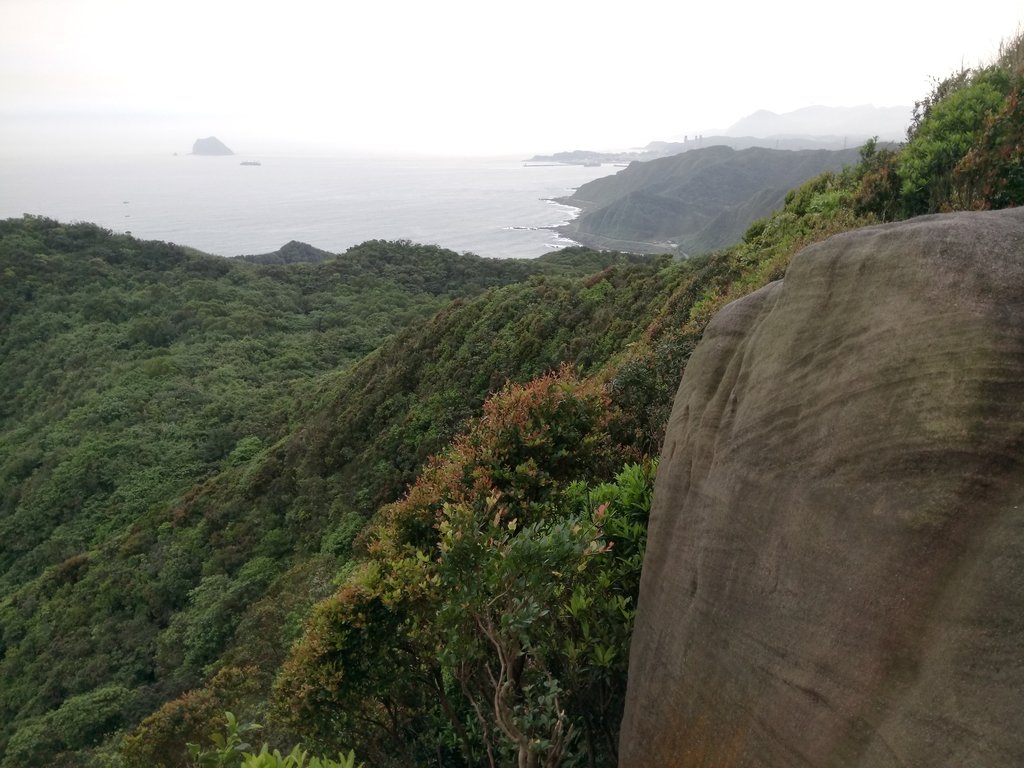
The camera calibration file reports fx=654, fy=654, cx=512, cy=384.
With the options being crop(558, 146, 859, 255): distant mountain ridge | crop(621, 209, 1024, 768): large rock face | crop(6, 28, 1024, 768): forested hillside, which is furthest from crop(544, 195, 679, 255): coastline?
crop(621, 209, 1024, 768): large rock face

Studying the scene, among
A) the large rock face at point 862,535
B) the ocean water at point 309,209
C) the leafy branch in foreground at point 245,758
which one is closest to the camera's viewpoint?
the large rock face at point 862,535

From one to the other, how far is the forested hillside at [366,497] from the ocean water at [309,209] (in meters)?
46.7

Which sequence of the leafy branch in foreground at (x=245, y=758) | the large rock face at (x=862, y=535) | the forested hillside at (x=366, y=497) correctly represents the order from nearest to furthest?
the large rock face at (x=862, y=535)
the leafy branch in foreground at (x=245, y=758)
the forested hillside at (x=366, y=497)

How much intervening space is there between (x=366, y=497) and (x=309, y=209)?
110932mm

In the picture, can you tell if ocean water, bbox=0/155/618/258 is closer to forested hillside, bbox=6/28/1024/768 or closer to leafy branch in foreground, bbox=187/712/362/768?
forested hillside, bbox=6/28/1024/768

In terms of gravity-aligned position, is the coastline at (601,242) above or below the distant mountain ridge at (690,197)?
below

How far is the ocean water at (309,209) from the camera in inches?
3445

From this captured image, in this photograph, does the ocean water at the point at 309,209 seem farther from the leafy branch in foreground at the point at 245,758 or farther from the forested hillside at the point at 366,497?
the leafy branch in foreground at the point at 245,758

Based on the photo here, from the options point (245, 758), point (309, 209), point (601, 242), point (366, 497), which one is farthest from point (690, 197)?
point (245, 758)

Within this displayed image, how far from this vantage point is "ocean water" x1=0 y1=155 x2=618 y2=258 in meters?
87.5

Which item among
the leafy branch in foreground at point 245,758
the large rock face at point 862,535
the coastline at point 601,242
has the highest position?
the large rock face at point 862,535

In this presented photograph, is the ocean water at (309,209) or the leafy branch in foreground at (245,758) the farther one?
the ocean water at (309,209)

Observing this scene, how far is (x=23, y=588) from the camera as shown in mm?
19812

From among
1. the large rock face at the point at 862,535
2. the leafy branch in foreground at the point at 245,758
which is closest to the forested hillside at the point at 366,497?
the large rock face at the point at 862,535
